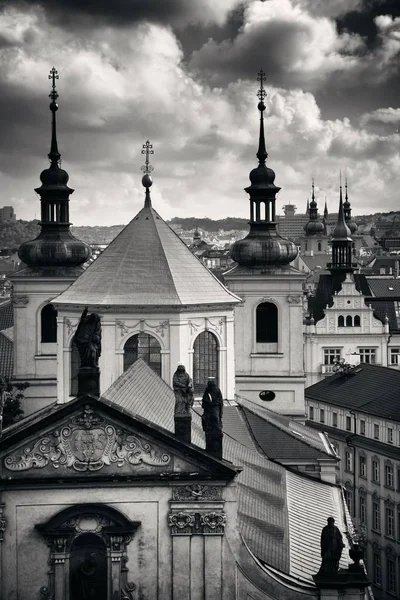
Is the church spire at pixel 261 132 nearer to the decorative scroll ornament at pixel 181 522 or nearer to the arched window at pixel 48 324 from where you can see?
the arched window at pixel 48 324

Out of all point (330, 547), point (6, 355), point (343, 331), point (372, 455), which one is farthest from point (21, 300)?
point (343, 331)

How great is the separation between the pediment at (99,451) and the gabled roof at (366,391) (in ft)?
124

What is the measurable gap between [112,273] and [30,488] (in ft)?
71.5

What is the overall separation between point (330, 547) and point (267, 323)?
3123 centimetres

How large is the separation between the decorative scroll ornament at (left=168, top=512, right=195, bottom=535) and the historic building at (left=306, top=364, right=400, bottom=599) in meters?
33.8

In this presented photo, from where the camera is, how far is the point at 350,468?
6856 cm

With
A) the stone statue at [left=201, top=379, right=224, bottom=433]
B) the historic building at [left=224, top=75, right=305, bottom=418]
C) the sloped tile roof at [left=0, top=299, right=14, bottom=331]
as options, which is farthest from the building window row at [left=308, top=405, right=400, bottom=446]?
the stone statue at [left=201, top=379, right=224, bottom=433]

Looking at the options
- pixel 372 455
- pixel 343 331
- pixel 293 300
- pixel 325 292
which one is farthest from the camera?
pixel 325 292

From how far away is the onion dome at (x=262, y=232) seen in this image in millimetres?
58250

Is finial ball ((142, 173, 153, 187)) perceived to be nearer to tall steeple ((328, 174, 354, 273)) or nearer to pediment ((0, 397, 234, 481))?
pediment ((0, 397, 234, 481))

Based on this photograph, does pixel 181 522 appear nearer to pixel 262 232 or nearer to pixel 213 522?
pixel 213 522

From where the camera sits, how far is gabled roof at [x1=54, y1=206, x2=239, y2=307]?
46875mm

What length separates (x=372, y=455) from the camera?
65.8 m

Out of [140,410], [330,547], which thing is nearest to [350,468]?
[140,410]
